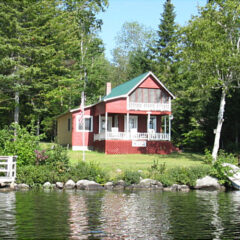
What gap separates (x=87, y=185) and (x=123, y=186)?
189cm

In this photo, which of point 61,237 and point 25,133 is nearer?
point 61,237

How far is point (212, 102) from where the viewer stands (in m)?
36.3

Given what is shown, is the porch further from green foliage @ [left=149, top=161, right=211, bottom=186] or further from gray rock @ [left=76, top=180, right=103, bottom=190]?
gray rock @ [left=76, top=180, right=103, bottom=190]

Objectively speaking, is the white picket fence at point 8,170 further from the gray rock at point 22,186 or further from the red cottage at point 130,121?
the red cottage at point 130,121

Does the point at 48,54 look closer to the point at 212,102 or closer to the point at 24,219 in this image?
the point at 212,102

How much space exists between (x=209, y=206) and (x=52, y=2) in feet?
96.0

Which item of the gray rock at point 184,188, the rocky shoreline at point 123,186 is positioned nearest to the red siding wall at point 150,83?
the rocky shoreline at point 123,186

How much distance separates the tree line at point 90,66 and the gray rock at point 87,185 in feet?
39.5

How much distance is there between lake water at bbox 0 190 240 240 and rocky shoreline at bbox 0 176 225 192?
5.44 ft

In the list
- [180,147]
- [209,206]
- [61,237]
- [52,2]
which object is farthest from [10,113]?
[61,237]

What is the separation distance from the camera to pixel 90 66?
4953cm

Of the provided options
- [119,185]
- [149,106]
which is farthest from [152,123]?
[119,185]

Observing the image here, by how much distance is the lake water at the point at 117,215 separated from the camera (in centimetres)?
1048

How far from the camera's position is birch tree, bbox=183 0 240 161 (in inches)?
1151
